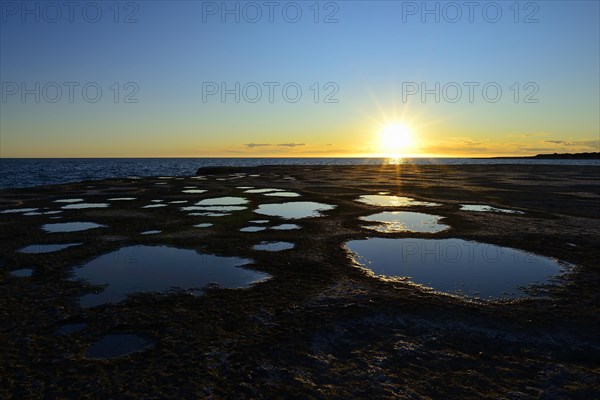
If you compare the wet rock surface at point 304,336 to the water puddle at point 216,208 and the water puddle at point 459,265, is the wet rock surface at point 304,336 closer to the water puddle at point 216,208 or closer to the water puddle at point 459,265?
the water puddle at point 459,265

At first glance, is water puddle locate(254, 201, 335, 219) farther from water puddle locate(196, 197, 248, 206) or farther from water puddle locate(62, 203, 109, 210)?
water puddle locate(62, 203, 109, 210)

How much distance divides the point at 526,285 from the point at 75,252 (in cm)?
1252

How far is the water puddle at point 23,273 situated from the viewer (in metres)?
9.55

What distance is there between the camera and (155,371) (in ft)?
17.1

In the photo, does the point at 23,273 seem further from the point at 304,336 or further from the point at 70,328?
the point at 304,336

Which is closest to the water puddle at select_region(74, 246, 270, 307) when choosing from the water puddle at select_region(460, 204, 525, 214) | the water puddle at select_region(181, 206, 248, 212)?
the water puddle at select_region(181, 206, 248, 212)

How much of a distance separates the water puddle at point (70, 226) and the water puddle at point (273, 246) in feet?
26.3

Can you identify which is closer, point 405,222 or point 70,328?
point 70,328

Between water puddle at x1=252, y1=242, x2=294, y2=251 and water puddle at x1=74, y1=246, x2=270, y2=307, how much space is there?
4.52 feet

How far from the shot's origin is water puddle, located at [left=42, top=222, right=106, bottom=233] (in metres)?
15.5

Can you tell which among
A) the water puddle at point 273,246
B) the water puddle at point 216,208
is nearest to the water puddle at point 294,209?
the water puddle at point 216,208

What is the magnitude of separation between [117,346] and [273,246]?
6.87 metres

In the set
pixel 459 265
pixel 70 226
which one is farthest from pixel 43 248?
pixel 459 265

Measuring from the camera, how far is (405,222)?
672 inches
